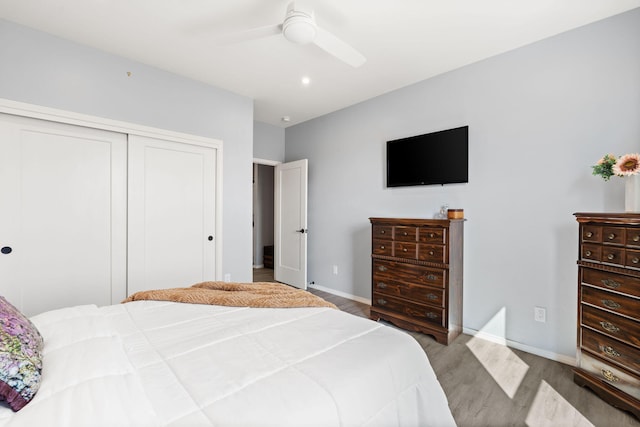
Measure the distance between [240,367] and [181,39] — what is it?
8.63ft

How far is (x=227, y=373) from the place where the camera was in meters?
1.00

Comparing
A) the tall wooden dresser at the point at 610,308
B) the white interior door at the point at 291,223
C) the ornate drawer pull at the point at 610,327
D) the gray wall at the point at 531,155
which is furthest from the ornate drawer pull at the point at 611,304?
the white interior door at the point at 291,223

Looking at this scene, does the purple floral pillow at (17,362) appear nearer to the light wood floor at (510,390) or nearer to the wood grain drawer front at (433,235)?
the light wood floor at (510,390)

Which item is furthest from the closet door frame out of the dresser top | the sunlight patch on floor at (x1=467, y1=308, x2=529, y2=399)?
the dresser top

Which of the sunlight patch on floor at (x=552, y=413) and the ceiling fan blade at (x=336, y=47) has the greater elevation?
the ceiling fan blade at (x=336, y=47)

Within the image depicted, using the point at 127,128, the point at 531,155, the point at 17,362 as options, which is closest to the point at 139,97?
the point at 127,128

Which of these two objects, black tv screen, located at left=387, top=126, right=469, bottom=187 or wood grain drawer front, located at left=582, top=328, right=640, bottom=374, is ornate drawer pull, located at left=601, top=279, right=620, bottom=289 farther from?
black tv screen, located at left=387, top=126, right=469, bottom=187

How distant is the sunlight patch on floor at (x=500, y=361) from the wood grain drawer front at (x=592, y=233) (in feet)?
3.30

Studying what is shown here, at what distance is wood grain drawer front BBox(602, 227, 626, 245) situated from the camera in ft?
5.74

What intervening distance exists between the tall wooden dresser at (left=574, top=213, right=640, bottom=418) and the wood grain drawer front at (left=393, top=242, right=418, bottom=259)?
47.3 inches

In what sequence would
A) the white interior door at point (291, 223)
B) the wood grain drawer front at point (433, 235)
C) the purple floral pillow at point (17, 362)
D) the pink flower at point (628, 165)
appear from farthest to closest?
the white interior door at point (291, 223)
the wood grain drawer front at point (433, 235)
the pink flower at point (628, 165)
the purple floral pillow at point (17, 362)

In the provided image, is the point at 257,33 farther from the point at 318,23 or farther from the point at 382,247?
the point at 382,247

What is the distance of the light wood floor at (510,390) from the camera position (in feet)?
5.57

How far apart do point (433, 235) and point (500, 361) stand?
1.11 metres
